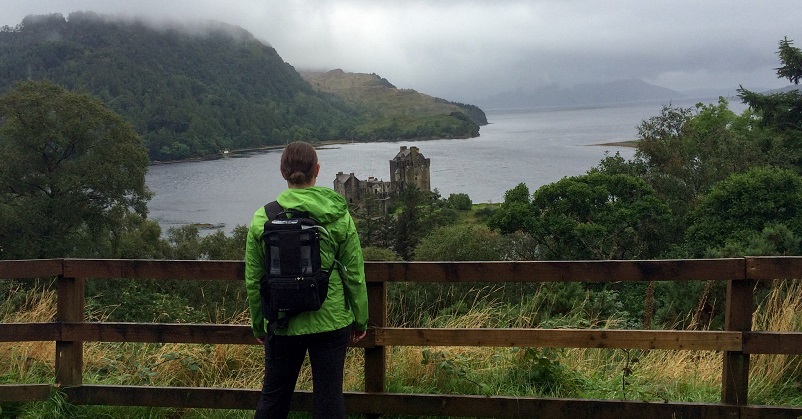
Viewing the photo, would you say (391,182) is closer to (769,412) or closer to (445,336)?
(445,336)

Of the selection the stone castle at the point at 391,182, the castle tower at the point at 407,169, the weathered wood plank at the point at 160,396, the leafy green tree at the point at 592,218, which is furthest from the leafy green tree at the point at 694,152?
the castle tower at the point at 407,169

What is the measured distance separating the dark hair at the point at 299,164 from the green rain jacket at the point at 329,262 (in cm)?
8

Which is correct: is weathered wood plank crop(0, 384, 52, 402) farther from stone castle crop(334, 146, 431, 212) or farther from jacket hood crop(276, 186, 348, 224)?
stone castle crop(334, 146, 431, 212)

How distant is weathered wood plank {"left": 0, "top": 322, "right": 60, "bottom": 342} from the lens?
478 cm

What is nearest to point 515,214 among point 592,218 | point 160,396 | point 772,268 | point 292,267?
point 592,218

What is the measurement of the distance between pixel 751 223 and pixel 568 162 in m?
97.8

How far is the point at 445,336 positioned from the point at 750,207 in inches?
1467

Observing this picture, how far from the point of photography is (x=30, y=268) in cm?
482

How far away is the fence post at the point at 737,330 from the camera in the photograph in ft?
14.4

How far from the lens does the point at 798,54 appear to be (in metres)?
43.0

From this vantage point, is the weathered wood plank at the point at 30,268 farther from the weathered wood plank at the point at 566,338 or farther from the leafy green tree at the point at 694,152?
the leafy green tree at the point at 694,152

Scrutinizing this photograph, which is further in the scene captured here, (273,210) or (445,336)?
(445,336)

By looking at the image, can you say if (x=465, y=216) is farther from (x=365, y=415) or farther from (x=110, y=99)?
(x=110, y=99)

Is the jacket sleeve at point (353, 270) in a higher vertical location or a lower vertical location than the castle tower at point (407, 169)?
higher
